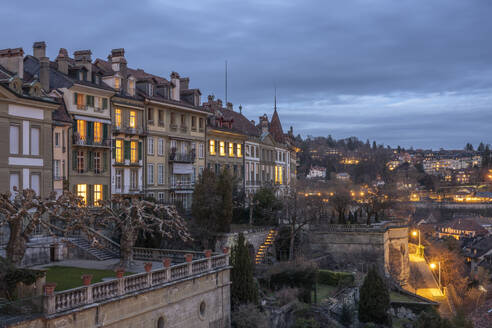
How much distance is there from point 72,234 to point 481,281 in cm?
5594

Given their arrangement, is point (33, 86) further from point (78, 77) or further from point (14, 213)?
point (14, 213)

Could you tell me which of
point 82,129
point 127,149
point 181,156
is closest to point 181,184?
point 181,156

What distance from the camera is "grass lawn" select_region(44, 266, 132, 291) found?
73.4ft

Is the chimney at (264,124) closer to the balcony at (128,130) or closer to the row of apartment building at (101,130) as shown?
the row of apartment building at (101,130)

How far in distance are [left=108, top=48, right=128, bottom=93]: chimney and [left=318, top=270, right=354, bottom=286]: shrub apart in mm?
22164

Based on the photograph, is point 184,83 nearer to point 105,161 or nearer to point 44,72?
point 105,161

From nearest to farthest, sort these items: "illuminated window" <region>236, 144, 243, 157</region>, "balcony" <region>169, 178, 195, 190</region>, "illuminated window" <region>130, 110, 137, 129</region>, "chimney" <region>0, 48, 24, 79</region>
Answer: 1. "chimney" <region>0, 48, 24, 79</region>
2. "illuminated window" <region>130, 110, 137, 129</region>
3. "balcony" <region>169, 178, 195, 190</region>
4. "illuminated window" <region>236, 144, 243, 157</region>

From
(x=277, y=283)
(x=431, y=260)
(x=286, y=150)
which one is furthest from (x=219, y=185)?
(x=431, y=260)

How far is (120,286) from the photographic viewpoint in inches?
810

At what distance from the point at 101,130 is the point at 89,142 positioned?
5.96ft

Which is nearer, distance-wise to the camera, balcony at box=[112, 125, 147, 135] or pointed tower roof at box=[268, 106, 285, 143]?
balcony at box=[112, 125, 147, 135]

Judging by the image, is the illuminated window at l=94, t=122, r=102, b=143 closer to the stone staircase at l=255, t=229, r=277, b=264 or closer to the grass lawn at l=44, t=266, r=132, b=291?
the grass lawn at l=44, t=266, r=132, b=291

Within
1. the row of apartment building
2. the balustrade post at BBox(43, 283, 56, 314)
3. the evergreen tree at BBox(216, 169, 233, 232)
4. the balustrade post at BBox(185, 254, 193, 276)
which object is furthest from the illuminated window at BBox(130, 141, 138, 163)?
the balustrade post at BBox(43, 283, 56, 314)

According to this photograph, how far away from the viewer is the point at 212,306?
89.1 feet
